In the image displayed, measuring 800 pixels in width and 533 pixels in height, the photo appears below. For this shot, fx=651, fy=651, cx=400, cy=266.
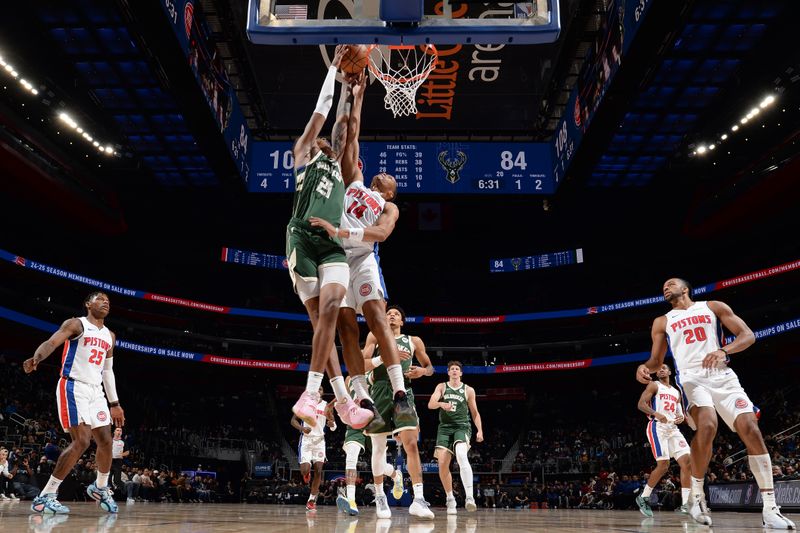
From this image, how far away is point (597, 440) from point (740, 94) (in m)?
14.5

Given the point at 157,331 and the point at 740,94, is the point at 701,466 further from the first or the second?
the point at 157,331

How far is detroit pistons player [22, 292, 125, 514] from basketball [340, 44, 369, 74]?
366 cm

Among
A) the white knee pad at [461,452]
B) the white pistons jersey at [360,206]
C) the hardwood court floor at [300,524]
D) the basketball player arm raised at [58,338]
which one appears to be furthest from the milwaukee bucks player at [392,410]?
the basketball player arm raised at [58,338]

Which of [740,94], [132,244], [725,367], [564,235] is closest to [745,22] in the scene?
[740,94]

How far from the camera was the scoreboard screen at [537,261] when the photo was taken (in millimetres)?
28859

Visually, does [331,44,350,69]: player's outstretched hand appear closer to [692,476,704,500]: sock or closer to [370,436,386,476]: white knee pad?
[370,436,386,476]: white knee pad

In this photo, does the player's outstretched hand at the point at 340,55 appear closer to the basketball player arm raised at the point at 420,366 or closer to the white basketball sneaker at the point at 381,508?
the basketball player arm raised at the point at 420,366

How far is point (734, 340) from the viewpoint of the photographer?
554cm

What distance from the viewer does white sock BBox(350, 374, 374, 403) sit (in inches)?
190

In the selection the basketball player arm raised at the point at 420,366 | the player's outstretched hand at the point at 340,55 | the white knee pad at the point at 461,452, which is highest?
the player's outstretched hand at the point at 340,55

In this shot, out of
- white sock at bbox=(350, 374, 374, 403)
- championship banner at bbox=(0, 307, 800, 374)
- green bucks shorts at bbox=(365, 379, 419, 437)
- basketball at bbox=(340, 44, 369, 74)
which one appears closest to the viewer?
white sock at bbox=(350, 374, 374, 403)

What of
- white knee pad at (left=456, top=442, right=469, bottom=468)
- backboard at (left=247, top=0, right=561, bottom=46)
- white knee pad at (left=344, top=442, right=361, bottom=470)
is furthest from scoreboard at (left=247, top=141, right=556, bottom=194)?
backboard at (left=247, top=0, right=561, bottom=46)

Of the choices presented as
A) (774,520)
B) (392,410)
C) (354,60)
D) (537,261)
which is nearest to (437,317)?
(537,261)

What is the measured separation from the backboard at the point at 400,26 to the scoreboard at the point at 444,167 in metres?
9.98
